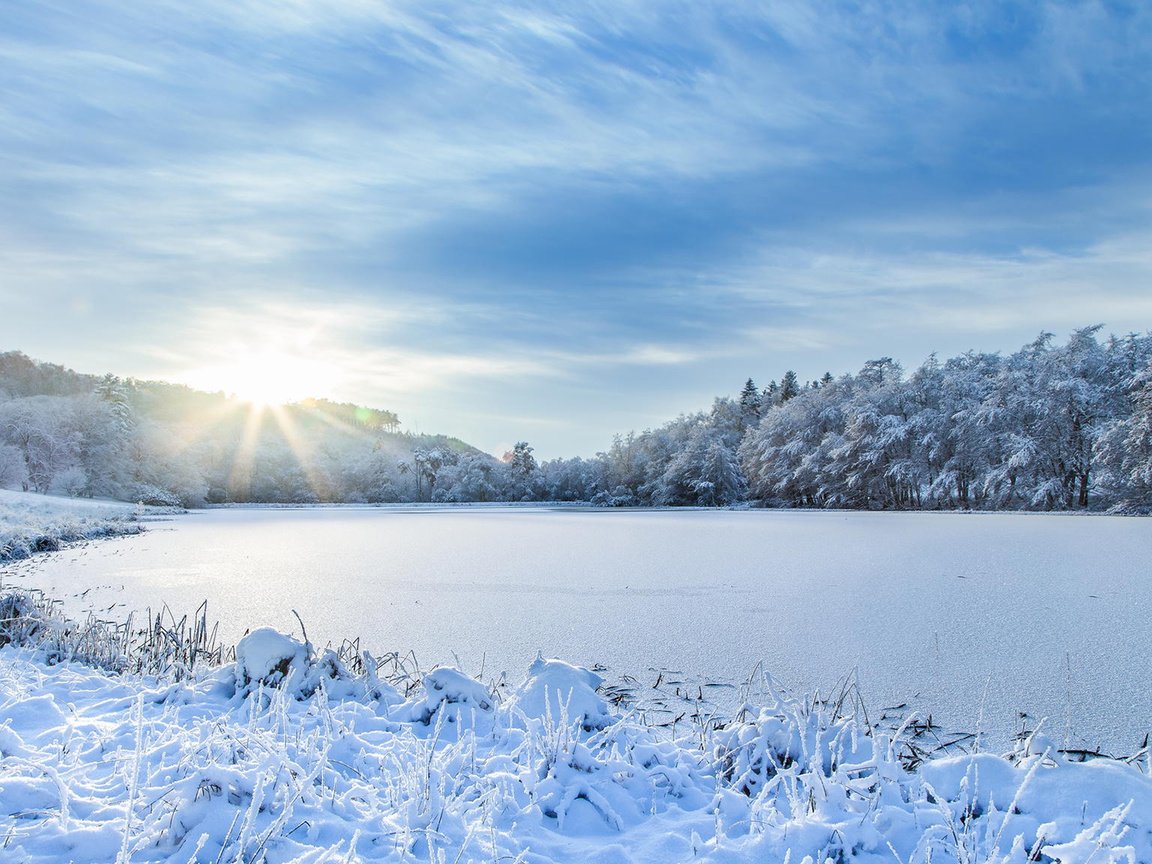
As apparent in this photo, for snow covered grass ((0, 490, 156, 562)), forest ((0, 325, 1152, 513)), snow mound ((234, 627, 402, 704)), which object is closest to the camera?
snow mound ((234, 627, 402, 704))

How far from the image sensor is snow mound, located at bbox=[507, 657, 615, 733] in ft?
9.40

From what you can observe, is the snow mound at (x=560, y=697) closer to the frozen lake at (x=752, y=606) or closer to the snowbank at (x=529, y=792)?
the snowbank at (x=529, y=792)

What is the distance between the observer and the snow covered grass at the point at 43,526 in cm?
1026

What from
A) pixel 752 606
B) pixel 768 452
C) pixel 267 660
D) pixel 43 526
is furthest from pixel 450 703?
pixel 768 452

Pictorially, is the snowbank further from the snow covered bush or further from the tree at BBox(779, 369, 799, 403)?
the tree at BBox(779, 369, 799, 403)

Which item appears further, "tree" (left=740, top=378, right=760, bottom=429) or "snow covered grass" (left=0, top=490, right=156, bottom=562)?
"tree" (left=740, top=378, right=760, bottom=429)

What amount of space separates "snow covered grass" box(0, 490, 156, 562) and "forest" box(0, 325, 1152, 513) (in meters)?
14.0

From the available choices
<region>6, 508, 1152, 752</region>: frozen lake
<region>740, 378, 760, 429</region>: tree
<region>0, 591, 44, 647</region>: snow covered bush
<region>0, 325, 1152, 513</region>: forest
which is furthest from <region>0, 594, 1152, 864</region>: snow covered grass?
<region>740, 378, 760, 429</region>: tree

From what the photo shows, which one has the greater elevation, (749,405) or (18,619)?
(749,405)

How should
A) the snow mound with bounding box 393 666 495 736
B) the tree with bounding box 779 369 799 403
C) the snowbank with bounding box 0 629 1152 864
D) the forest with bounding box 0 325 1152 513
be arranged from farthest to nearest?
the tree with bounding box 779 369 799 403 → the forest with bounding box 0 325 1152 513 → the snow mound with bounding box 393 666 495 736 → the snowbank with bounding box 0 629 1152 864

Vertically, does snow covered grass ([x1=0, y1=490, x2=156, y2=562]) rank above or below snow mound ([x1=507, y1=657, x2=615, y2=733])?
below

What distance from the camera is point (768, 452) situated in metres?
33.1

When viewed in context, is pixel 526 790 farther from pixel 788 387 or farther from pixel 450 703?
pixel 788 387

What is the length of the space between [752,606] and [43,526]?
13331 millimetres
